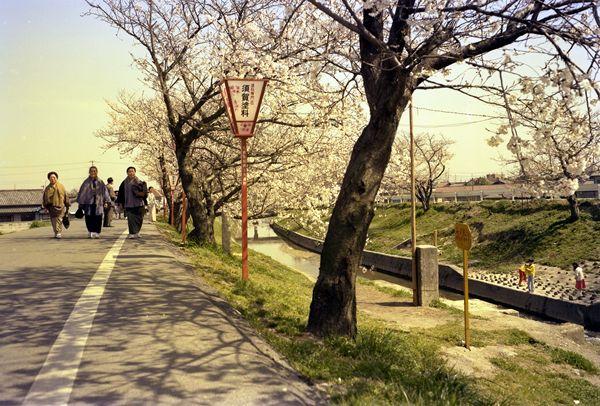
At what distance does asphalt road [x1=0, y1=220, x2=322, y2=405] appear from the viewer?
4.09 meters

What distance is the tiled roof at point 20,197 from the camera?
61.7m

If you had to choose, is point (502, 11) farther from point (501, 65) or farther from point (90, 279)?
point (90, 279)

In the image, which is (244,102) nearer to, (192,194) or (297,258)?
(192,194)

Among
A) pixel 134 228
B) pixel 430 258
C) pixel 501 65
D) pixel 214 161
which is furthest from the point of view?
pixel 214 161

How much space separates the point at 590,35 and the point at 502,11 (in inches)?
37.2

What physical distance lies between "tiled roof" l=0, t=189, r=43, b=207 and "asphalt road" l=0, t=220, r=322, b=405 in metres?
59.4

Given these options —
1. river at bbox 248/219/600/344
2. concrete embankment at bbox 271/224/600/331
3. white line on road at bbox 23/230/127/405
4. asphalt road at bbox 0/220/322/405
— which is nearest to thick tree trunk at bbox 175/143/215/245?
asphalt road at bbox 0/220/322/405

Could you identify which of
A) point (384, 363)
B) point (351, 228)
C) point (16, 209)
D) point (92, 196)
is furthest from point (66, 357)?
point (16, 209)

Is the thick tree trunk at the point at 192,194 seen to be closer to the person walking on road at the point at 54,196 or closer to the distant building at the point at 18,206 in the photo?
the person walking on road at the point at 54,196

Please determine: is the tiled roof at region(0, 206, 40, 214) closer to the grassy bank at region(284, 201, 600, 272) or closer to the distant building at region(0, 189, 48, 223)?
the distant building at region(0, 189, 48, 223)

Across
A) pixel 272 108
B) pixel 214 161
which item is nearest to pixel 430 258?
pixel 272 108

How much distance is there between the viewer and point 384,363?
5457 millimetres

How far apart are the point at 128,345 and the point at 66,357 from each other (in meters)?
0.57

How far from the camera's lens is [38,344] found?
5.04 m
